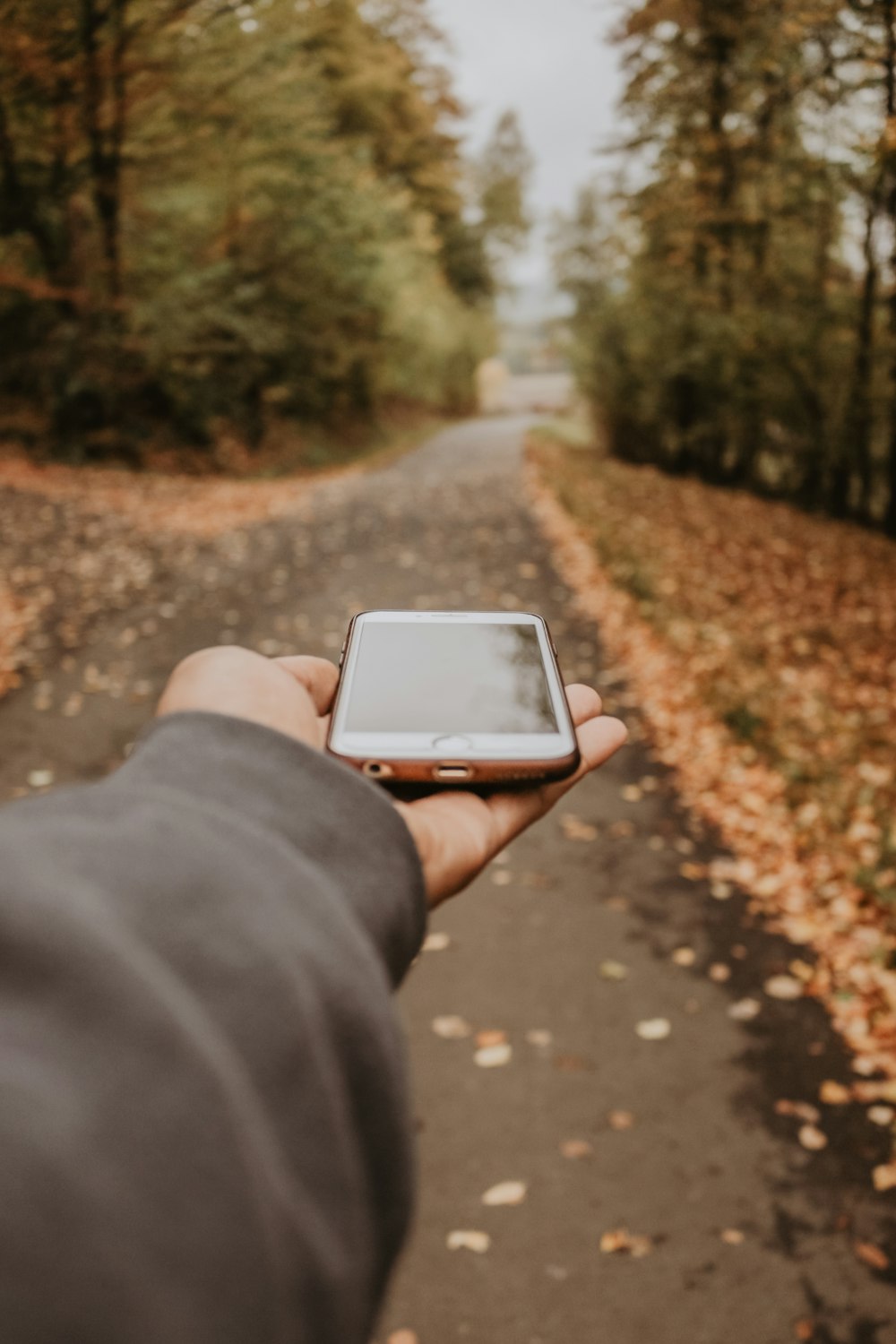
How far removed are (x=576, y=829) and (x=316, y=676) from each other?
160 inches

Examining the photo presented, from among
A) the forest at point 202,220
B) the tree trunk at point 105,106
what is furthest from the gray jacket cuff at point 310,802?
the tree trunk at point 105,106

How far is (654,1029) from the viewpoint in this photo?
4.11 metres

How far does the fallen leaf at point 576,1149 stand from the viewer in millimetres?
3498

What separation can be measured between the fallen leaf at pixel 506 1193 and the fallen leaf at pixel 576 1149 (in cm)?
23

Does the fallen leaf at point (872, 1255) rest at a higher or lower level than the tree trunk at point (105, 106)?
lower

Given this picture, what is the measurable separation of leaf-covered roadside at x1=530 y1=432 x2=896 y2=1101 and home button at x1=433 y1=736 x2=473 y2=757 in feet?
10.1

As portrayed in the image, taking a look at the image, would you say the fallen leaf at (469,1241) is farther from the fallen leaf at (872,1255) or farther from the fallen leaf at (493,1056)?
the fallen leaf at (872,1255)

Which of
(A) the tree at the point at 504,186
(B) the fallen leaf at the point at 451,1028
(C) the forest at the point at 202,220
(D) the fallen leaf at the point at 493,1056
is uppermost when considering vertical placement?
(A) the tree at the point at 504,186

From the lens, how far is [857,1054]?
3988 mm

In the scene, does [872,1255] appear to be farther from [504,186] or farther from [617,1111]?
[504,186]

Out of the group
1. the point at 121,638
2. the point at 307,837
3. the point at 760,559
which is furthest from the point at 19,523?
the point at 307,837

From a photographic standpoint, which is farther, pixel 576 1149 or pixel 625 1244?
pixel 576 1149

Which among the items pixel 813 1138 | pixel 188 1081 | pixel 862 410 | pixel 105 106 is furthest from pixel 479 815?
pixel 862 410

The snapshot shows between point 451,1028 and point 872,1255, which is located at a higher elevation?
point 451,1028
